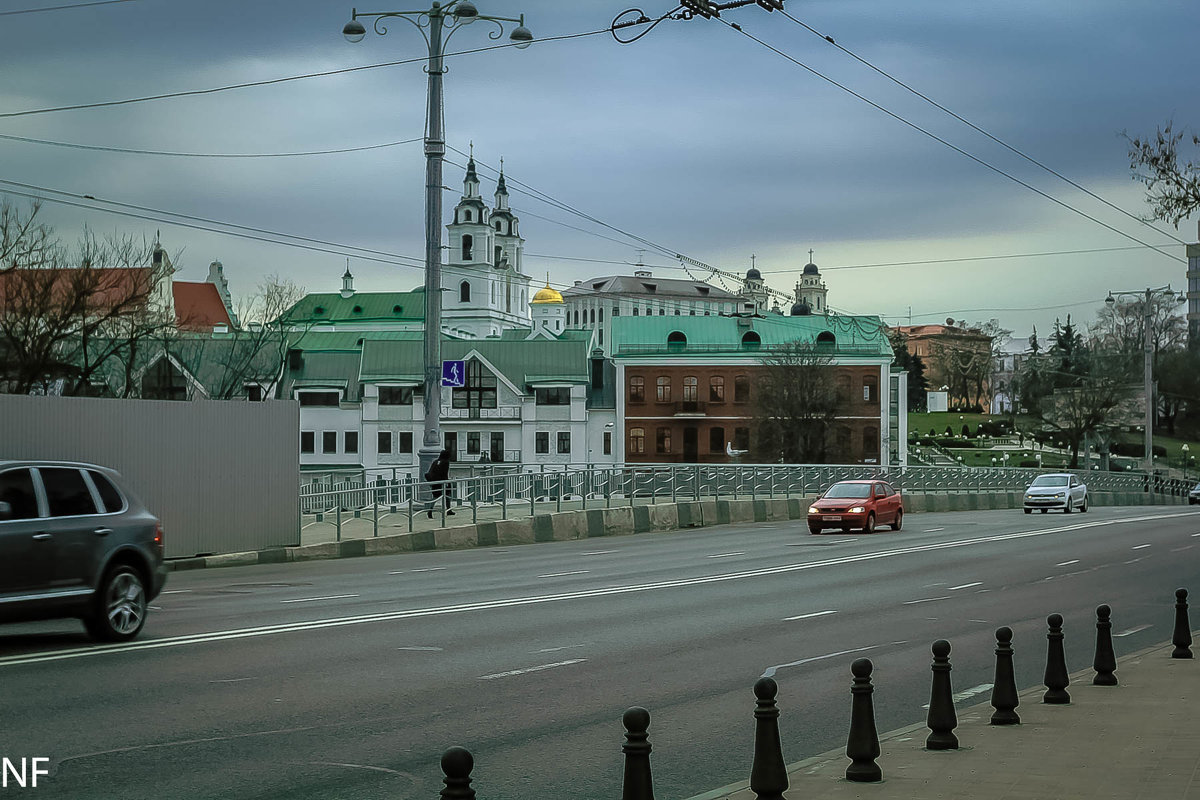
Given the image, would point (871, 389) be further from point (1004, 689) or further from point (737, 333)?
point (1004, 689)

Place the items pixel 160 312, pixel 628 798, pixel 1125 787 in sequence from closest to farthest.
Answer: pixel 628 798 → pixel 1125 787 → pixel 160 312

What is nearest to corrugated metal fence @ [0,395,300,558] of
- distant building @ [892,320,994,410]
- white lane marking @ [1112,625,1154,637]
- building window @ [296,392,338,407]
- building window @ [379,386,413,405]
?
white lane marking @ [1112,625,1154,637]

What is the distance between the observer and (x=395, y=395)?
95125 millimetres

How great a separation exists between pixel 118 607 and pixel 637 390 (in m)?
84.4

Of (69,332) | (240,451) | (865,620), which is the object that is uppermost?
(69,332)

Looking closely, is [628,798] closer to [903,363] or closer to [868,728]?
[868,728]

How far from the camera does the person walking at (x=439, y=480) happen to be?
98.9 feet

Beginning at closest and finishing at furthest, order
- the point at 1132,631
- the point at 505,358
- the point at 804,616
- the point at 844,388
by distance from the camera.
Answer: the point at 1132,631
the point at 804,616
the point at 844,388
the point at 505,358

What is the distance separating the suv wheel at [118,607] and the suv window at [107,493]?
576 mm

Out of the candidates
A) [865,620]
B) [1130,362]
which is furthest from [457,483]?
[1130,362]

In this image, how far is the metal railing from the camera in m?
30.3

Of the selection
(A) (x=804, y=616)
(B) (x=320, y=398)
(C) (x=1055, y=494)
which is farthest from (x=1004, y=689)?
(B) (x=320, y=398)

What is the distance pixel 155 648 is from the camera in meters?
12.5

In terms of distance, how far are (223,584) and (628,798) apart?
51.1 feet
